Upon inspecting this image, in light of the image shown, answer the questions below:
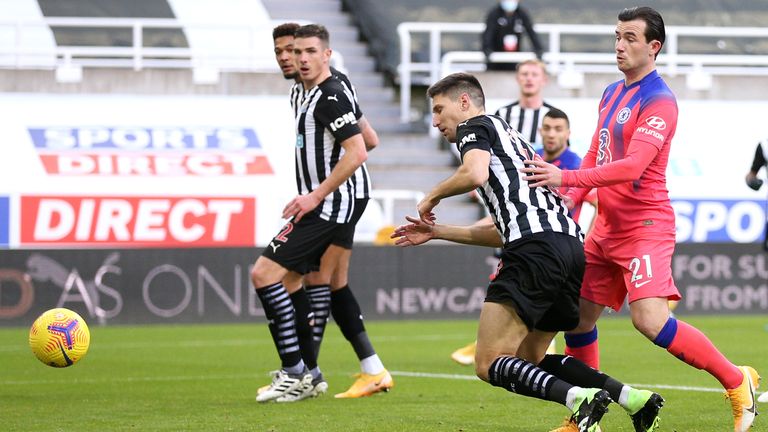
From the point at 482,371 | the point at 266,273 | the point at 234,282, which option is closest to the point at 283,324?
the point at 266,273

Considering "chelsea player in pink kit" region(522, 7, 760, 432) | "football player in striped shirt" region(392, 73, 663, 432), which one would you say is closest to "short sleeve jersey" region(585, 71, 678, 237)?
"chelsea player in pink kit" region(522, 7, 760, 432)

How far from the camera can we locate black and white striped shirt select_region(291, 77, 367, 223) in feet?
27.7

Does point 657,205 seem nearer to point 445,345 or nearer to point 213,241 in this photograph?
point 445,345

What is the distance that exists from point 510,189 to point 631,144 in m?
0.63

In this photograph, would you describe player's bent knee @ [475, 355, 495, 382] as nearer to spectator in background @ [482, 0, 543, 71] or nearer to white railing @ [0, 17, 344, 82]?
white railing @ [0, 17, 344, 82]

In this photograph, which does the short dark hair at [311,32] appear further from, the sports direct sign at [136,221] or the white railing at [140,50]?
the white railing at [140,50]

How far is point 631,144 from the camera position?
6.57 meters

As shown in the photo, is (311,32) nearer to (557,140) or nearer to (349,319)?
(349,319)

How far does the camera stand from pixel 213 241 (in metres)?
17.6

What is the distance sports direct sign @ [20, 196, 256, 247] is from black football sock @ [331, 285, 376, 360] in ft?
28.4

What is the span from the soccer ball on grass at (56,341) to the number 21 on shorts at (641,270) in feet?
11.3

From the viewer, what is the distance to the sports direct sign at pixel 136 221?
17375 mm

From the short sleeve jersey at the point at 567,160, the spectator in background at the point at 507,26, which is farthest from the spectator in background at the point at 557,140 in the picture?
the spectator in background at the point at 507,26

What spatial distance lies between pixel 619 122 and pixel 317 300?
9.48 ft
